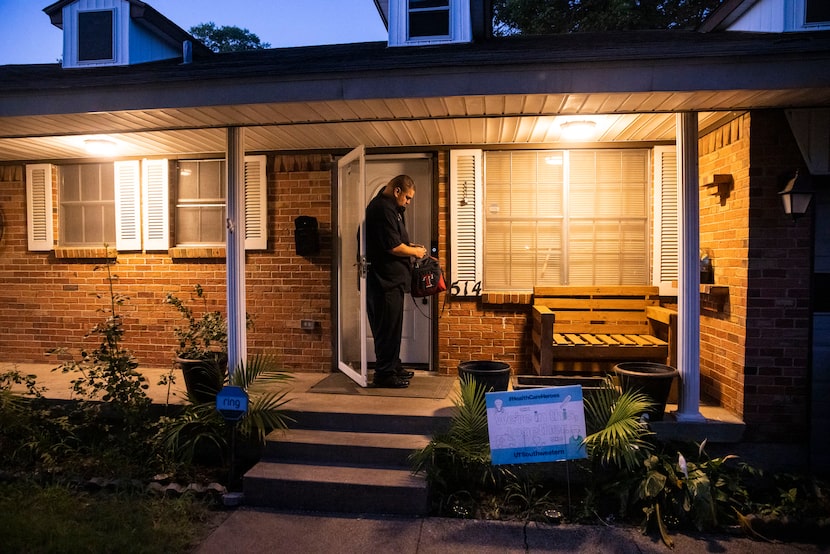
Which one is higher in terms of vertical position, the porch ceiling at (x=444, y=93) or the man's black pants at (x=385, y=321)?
the porch ceiling at (x=444, y=93)

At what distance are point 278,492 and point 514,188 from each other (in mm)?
3914

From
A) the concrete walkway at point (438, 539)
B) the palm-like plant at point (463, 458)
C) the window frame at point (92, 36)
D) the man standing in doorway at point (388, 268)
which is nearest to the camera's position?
the concrete walkway at point (438, 539)

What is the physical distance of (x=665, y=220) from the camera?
19.9ft

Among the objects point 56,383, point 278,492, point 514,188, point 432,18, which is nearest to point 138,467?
point 278,492

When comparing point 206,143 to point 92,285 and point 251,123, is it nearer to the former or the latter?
point 251,123

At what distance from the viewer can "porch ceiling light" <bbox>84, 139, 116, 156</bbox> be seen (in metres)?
5.96

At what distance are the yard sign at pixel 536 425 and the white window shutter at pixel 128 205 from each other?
5.11m

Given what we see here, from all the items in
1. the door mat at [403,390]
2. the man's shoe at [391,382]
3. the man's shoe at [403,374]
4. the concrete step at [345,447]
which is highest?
the man's shoe at [403,374]

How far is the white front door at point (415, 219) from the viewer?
6492 mm

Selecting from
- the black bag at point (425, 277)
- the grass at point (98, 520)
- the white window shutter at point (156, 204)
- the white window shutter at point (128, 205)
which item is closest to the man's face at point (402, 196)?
the black bag at point (425, 277)

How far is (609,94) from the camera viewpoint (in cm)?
418

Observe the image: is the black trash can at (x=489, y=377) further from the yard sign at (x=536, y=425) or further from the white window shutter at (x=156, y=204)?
the white window shutter at (x=156, y=204)

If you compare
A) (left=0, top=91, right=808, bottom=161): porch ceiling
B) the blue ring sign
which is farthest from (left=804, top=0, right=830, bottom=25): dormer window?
the blue ring sign

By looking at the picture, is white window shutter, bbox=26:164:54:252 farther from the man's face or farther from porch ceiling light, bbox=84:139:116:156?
the man's face
